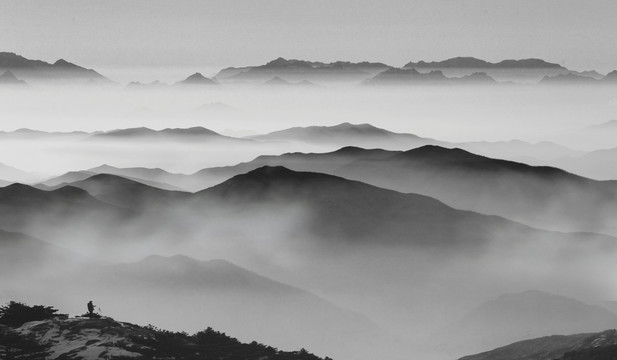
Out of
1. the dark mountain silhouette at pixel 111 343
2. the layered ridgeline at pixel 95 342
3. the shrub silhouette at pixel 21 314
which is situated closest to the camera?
the layered ridgeline at pixel 95 342

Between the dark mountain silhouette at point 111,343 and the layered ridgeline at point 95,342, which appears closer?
the layered ridgeline at point 95,342

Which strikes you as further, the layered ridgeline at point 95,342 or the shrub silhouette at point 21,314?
the shrub silhouette at point 21,314

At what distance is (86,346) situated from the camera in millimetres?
109250

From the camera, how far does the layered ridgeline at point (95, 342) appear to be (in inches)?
4252

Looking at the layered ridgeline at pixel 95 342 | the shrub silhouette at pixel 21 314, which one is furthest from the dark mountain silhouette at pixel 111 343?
the shrub silhouette at pixel 21 314

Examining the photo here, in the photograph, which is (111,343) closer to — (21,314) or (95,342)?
(95,342)

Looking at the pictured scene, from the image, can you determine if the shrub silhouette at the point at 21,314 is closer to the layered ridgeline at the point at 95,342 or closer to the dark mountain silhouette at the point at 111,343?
the layered ridgeline at the point at 95,342

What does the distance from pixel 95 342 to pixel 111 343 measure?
1917 mm

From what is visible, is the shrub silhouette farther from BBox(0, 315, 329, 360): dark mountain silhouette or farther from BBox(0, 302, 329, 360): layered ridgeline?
BBox(0, 315, 329, 360): dark mountain silhouette

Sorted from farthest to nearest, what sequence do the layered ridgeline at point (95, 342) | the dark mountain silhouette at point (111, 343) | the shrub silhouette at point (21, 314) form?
the shrub silhouette at point (21, 314), the dark mountain silhouette at point (111, 343), the layered ridgeline at point (95, 342)

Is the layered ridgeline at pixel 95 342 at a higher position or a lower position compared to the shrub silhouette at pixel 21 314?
lower

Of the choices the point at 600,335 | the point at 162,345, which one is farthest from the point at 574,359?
the point at 162,345

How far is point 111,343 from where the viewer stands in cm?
11062

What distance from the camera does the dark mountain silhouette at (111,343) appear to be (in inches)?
4257
